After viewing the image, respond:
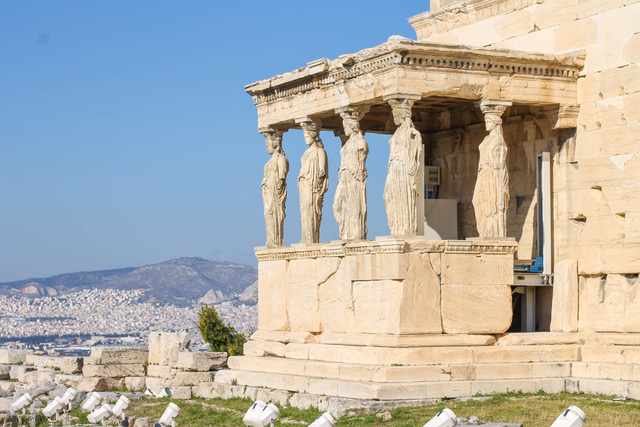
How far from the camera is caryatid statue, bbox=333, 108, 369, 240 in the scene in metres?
19.0

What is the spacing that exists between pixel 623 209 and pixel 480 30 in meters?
4.58

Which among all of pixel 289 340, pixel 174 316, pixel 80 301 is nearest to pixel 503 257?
pixel 289 340

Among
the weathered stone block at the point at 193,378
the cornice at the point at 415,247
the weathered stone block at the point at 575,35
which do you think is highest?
the weathered stone block at the point at 575,35

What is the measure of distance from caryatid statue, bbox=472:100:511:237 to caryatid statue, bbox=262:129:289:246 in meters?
4.50

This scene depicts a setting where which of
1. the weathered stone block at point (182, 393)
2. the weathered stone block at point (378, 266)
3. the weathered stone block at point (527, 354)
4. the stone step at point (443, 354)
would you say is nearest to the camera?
the stone step at point (443, 354)

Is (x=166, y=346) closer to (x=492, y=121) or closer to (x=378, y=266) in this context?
(x=378, y=266)

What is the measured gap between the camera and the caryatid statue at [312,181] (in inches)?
811

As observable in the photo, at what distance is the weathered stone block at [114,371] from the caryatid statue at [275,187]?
4.73 meters

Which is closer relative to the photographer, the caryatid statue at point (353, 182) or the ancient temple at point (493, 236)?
the ancient temple at point (493, 236)

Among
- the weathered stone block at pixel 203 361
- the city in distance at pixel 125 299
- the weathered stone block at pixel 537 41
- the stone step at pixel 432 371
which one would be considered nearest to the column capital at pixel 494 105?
the weathered stone block at pixel 537 41

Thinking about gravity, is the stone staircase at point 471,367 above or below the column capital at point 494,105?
Result: below

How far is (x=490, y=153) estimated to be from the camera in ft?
60.5

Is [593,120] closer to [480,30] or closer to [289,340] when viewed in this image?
[480,30]

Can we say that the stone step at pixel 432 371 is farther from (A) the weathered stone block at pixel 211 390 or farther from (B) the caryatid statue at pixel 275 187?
(B) the caryatid statue at pixel 275 187
